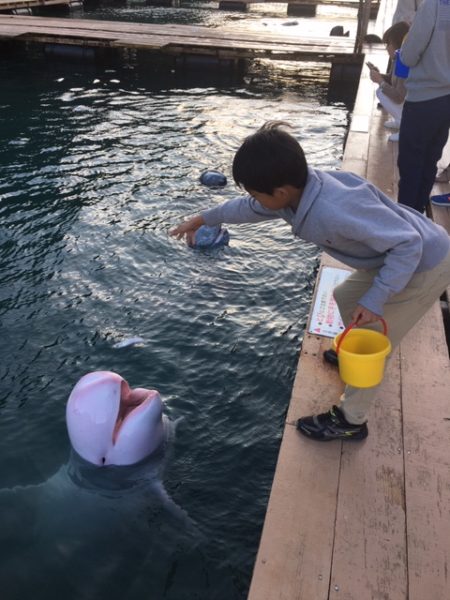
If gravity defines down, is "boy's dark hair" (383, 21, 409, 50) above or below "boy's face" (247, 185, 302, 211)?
above

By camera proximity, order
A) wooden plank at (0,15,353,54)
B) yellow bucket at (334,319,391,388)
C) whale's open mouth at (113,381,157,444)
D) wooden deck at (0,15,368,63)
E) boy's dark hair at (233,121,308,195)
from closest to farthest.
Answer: boy's dark hair at (233,121,308,195), yellow bucket at (334,319,391,388), whale's open mouth at (113,381,157,444), wooden deck at (0,15,368,63), wooden plank at (0,15,353,54)

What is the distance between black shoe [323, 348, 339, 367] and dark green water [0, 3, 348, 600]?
0.89 metres

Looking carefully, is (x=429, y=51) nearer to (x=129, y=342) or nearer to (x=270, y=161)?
(x=270, y=161)

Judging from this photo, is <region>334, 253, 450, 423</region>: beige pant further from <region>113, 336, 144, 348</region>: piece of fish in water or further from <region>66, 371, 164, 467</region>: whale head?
<region>113, 336, 144, 348</region>: piece of fish in water

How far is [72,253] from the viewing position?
22.3 feet

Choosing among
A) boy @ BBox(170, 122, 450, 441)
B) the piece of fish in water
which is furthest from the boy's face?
the piece of fish in water

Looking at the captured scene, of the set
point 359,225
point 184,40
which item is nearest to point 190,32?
point 184,40

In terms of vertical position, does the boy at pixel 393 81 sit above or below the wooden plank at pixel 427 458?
above

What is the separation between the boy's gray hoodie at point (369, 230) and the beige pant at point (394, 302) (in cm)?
9

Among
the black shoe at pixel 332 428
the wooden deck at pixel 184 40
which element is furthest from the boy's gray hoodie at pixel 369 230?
the wooden deck at pixel 184 40

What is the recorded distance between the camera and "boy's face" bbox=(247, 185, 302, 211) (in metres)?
2.51

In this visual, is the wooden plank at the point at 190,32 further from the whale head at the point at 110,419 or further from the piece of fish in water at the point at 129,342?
the whale head at the point at 110,419

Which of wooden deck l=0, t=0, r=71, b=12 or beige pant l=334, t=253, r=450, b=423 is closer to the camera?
beige pant l=334, t=253, r=450, b=423

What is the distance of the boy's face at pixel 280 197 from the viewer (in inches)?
98.7
